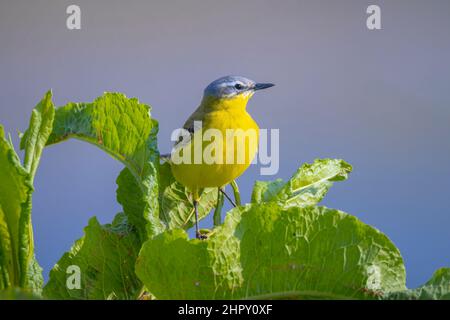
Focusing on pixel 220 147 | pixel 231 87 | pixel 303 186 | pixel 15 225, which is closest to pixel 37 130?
pixel 15 225

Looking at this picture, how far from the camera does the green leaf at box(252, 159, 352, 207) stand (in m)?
1.32

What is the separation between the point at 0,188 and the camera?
38.9 inches

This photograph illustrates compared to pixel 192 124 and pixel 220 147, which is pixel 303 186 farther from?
pixel 192 124

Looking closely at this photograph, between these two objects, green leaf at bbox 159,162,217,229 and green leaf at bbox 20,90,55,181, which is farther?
green leaf at bbox 159,162,217,229

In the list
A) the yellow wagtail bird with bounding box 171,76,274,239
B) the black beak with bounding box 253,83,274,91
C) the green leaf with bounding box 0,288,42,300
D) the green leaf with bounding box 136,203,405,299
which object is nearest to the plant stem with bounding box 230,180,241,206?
the yellow wagtail bird with bounding box 171,76,274,239

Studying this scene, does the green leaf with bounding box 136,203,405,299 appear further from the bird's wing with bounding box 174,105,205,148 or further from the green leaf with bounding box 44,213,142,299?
the bird's wing with bounding box 174,105,205,148

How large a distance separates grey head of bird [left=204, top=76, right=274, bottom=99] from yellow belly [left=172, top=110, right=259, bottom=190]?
93mm

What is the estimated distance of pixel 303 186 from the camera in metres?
1.36

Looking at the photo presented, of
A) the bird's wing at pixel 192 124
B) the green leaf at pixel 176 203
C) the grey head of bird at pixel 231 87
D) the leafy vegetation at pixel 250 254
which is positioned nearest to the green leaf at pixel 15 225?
the leafy vegetation at pixel 250 254

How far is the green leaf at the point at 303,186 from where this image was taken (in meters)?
1.32

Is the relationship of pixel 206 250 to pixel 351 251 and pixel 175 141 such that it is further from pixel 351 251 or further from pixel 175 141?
pixel 175 141
